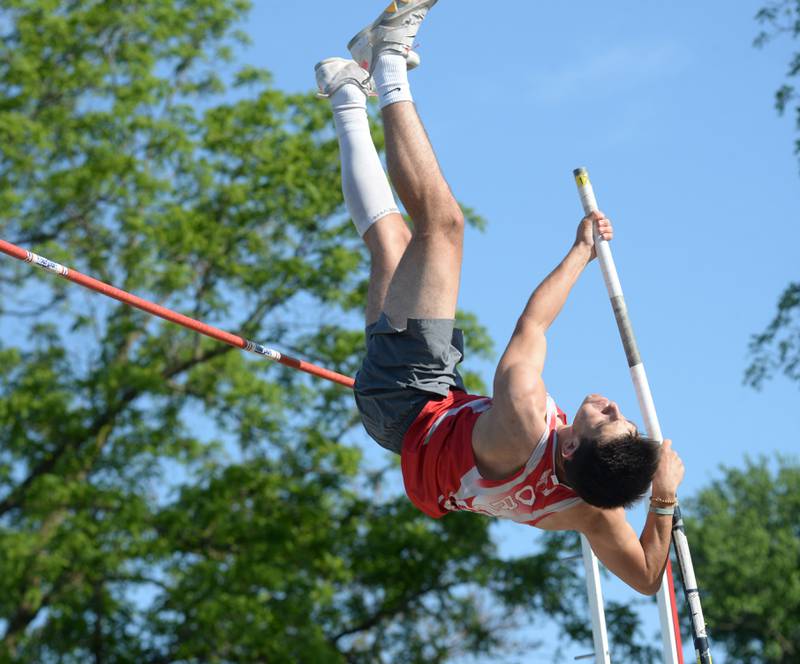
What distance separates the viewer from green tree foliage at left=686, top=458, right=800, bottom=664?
80.2 feet

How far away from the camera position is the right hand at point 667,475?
3.90 metres

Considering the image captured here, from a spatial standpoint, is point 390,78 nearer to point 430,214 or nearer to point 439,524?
point 430,214

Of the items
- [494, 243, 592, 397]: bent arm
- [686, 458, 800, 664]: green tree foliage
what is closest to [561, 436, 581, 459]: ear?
[494, 243, 592, 397]: bent arm

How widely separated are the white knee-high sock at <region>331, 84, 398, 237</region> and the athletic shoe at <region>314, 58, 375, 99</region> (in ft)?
0.07

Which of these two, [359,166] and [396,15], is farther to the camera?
[359,166]

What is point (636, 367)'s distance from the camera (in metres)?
4.24

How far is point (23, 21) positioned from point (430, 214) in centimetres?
1113

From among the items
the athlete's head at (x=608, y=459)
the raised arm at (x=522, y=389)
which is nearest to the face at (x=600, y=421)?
the athlete's head at (x=608, y=459)

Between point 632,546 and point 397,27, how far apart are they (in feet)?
5.91

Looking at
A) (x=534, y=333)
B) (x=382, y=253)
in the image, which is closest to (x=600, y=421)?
(x=534, y=333)

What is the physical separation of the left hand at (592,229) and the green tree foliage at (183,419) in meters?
8.20

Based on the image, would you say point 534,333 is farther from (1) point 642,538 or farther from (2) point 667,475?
(1) point 642,538

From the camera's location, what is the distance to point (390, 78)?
4043 millimetres

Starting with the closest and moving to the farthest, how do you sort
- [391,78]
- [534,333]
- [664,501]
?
[534,333] < [664,501] < [391,78]
